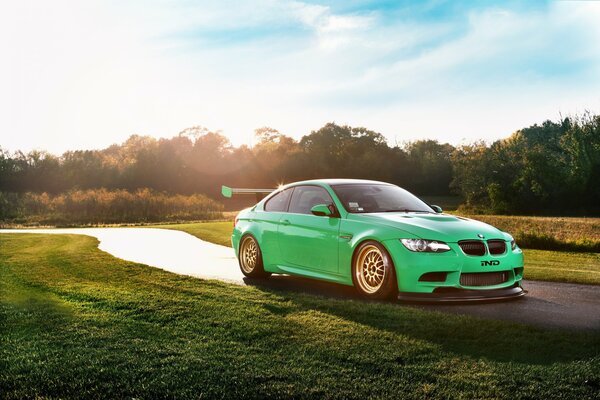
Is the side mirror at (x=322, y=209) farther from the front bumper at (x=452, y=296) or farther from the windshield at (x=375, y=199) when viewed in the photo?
the front bumper at (x=452, y=296)

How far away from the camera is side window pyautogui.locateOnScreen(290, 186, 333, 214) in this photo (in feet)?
32.6

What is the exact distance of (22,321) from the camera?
25.6 feet

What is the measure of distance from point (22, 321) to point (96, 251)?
9412 millimetres

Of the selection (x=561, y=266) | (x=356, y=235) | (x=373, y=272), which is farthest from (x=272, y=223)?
(x=561, y=266)

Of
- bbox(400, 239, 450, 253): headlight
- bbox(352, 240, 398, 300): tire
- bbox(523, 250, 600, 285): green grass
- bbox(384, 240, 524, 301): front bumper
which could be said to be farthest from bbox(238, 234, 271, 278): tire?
bbox(523, 250, 600, 285): green grass

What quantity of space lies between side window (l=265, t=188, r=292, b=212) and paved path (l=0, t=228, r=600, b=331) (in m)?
1.23

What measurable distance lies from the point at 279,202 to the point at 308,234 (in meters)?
1.27

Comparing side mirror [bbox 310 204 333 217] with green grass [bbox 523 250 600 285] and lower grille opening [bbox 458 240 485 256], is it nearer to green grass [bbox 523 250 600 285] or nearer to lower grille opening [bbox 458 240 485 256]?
lower grille opening [bbox 458 240 485 256]

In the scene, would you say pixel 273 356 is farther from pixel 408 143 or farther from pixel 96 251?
pixel 408 143

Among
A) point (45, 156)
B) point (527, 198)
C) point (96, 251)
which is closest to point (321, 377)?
point (96, 251)

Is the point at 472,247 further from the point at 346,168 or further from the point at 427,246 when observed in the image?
the point at 346,168

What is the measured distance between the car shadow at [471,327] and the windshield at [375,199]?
4.18ft

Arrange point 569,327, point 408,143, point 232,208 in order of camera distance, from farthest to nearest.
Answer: point 408,143 → point 232,208 → point 569,327

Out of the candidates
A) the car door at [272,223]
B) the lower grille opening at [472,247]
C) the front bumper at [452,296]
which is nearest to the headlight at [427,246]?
the lower grille opening at [472,247]
